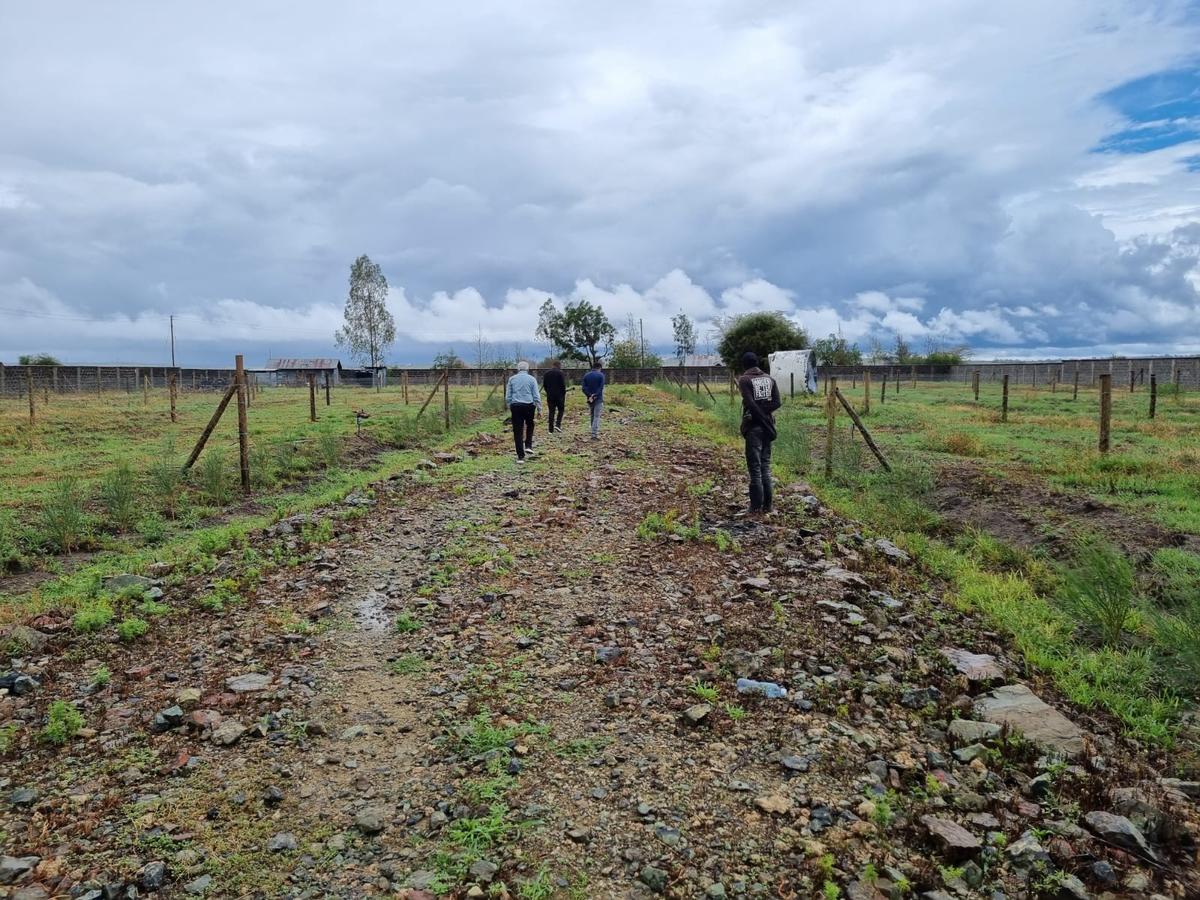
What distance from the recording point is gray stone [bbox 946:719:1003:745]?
3.67 meters

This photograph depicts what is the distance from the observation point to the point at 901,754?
11.5 feet

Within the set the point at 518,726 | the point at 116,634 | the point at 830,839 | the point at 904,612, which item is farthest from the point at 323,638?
the point at 904,612

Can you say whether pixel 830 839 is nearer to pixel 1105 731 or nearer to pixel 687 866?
pixel 687 866

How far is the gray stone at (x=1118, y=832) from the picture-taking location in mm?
2867

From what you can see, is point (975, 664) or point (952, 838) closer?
point (952, 838)

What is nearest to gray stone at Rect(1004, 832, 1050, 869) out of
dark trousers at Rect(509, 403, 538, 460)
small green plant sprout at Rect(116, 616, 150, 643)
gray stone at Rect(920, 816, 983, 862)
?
gray stone at Rect(920, 816, 983, 862)

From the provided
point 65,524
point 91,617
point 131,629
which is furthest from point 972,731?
point 65,524

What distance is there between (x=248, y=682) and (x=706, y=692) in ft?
8.60

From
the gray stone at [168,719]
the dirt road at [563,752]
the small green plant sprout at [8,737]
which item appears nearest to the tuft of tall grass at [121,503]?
the dirt road at [563,752]

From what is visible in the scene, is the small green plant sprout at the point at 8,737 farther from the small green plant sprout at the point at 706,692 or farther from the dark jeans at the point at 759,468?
the dark jeans at the point at 759,468

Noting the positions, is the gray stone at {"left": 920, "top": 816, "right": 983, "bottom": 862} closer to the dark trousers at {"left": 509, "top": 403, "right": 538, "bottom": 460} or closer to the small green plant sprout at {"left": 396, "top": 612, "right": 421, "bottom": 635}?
the small green plant sprout at {"left": 396, "top": 612, "right": 421, "bottom": 635}

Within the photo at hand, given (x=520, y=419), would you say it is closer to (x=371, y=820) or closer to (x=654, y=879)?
(x=371, y=820)

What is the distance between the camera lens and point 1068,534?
7.60 metres

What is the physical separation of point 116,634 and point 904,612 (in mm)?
5555
